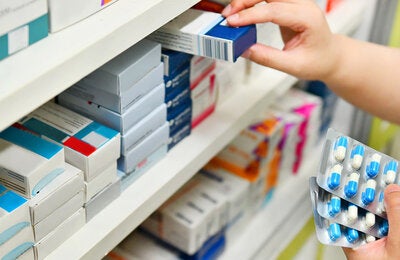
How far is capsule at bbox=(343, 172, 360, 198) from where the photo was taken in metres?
0.73

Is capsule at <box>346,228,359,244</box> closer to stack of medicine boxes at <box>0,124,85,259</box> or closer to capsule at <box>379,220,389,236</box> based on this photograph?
capsule at <box>379,220,389,236</box>

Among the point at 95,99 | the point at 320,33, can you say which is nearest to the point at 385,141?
the point at 320,33

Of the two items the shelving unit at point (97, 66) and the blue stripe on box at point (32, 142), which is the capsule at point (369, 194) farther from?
the blue stripe on box at point (32, 142)

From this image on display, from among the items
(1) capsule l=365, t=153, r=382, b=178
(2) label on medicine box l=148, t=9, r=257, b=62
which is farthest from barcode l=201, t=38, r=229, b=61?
(1) capsule l=365, t=153, r=382, b=178

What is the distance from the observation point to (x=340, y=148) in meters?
0.76

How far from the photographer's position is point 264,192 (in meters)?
1.25

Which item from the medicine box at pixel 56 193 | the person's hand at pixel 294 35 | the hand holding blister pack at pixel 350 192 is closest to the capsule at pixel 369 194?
the hand holding blister pack at pixel 350 192

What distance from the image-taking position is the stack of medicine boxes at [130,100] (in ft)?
2.40

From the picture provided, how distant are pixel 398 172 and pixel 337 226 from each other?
11cm

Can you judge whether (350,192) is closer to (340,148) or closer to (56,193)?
(340,148)

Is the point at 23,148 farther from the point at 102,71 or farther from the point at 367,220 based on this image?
the point at 367,220

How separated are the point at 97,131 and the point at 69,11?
0.17m

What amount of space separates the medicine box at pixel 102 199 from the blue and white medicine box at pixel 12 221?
10cm

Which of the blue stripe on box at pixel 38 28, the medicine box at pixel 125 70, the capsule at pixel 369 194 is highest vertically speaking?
the blue stripe on box at pixel 38 28
